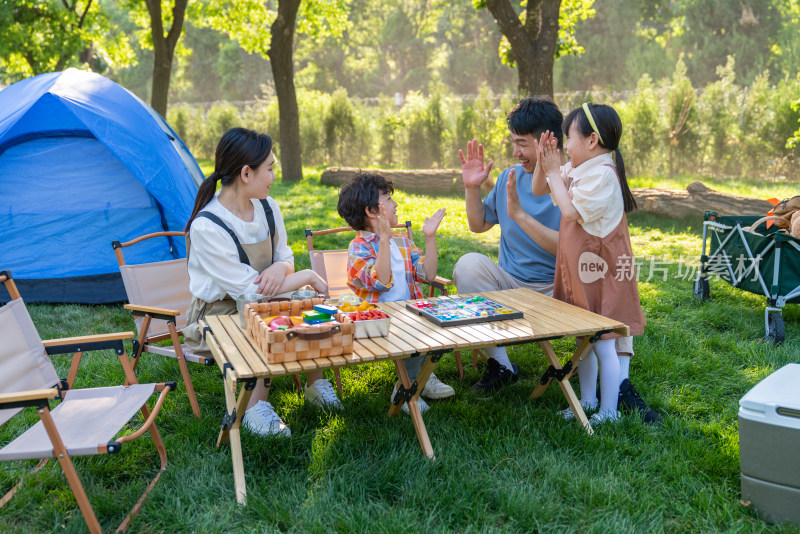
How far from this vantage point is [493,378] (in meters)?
3.58

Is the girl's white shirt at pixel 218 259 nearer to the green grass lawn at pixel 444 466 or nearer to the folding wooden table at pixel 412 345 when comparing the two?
the folding wooden table at pixel 412 345

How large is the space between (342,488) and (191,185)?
148 inches

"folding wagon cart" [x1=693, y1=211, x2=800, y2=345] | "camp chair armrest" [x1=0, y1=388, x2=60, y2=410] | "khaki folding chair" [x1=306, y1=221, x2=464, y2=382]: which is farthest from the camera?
"folding wagon cart" [x1=693, y1=211, x2=800, y2=345]

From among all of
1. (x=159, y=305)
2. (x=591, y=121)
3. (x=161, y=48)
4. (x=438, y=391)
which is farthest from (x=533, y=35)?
(x=161, y=48)

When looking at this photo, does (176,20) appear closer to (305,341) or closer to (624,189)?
(624,189)

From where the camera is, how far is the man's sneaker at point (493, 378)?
355 cm

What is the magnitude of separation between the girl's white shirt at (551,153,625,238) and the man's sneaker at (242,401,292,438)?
5.50 feet

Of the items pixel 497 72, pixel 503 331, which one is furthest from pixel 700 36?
pixel 503 331

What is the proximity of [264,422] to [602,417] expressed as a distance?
1.58 metres

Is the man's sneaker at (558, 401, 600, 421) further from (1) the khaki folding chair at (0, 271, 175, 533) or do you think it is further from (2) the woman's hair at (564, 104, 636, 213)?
(1) the khaki folding chair at (0, 271, 175, 533)

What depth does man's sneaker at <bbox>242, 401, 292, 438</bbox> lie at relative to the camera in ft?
9.64

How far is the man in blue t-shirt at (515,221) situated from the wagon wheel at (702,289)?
7.01 ft

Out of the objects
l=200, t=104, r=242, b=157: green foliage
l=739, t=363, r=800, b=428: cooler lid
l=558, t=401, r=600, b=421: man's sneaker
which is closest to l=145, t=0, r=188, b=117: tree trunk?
l=200, t=104, r=242, b=157: green foliage

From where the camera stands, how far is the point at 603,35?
29281mm
